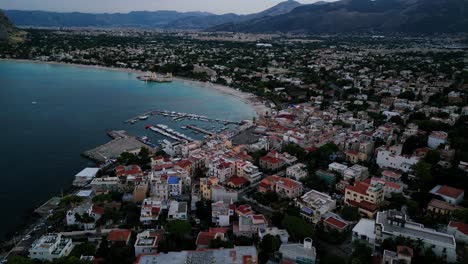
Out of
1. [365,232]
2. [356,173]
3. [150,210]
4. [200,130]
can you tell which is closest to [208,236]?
[150,210]

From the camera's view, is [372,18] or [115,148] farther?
[372,18]

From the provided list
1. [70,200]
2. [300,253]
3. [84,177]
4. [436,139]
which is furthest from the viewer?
[436,139]

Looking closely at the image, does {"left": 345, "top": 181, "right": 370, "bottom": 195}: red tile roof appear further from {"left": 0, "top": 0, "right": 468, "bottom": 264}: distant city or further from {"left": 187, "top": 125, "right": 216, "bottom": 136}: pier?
{"left": 187, "top": 125, "right": 216, "bottom": 136}: pier

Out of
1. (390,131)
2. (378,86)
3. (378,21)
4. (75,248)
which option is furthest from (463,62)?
(378,21)

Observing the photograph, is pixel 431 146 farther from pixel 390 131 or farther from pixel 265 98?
pixel 265 98

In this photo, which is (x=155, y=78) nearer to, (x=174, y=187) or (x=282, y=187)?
(x=174, y=187)

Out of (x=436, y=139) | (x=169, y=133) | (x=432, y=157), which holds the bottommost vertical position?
(x=169, y=133)

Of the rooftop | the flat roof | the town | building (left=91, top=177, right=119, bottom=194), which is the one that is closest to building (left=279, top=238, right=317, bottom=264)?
the town
